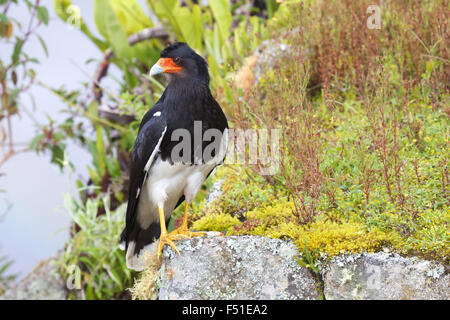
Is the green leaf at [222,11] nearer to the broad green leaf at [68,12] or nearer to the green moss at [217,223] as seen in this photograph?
the broad green leaf at [68,12]

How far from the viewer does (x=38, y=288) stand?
563 cm

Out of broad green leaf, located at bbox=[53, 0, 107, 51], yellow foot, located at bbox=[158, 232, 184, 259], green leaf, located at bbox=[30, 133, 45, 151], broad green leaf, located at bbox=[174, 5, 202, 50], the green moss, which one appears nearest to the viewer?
yellow foot, located at bbox=[158, 232, 184, 259]

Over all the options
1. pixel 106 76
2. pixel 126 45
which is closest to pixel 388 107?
pixel 126 45

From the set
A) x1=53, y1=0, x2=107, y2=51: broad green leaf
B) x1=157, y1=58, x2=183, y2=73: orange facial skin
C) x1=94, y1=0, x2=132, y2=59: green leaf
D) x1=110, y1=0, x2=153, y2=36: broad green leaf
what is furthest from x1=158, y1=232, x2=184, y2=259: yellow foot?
x1=53, y1=0, x2=107, y2=51: broad green leaf

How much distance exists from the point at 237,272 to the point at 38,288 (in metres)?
3.73

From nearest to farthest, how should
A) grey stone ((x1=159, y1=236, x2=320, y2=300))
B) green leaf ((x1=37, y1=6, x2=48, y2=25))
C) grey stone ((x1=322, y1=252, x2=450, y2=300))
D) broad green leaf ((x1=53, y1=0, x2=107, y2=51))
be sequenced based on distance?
grey stone ((x1=322, y1=252, x2=450, y2=300)) → grey stone ((x1=159, y1=236, x2=320, y2=300)) → green leaf ((x1=37, y1=6, x2=48, y2=25)) → broad green leaf ((x1=53, y1=0, x2=107, y2=51))

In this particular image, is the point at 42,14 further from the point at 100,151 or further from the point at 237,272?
the point at 237,272

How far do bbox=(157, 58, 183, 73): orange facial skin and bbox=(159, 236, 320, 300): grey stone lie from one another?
999 millimetres

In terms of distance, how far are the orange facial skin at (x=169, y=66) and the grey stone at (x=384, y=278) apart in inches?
54.7

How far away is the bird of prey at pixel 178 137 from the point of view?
285 cm

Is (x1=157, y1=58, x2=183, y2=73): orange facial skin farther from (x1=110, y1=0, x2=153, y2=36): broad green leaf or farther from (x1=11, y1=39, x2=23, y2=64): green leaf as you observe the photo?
(x1=110, y1=0, x2=153, y2=36): broad green leaf

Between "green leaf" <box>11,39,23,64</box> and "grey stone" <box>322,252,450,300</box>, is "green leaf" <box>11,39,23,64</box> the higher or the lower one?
the higher one

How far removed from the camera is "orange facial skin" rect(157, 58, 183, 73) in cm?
293
